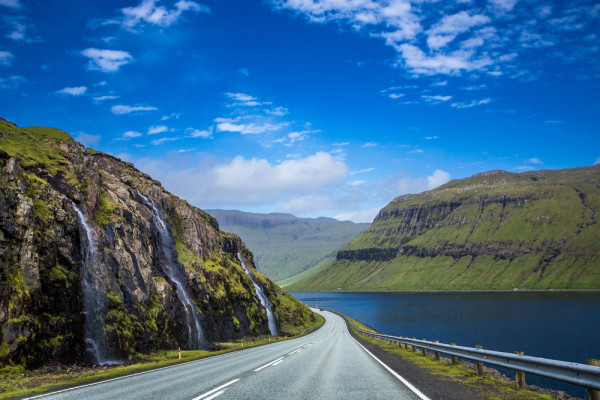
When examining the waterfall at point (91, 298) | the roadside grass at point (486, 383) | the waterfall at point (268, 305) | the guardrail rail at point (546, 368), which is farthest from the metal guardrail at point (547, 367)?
the waterfall at point (268, 305)

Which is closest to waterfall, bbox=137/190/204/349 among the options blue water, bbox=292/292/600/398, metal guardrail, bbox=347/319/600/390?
metal guardrail, bbox=347/319/600/390

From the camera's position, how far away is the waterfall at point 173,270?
40844mm

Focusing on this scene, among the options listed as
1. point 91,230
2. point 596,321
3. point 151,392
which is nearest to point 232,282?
point 91,230

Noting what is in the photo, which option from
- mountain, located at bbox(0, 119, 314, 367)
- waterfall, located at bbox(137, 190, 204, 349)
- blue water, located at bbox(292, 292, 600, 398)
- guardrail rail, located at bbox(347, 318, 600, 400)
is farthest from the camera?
blue water, located at bbox(292, 292, 600, 398)

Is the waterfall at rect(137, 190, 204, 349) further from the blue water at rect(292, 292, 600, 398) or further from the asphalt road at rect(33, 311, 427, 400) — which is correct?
the blue water at rect(292, 292, 600, 398)

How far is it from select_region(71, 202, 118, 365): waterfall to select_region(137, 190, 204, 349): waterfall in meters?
13.0

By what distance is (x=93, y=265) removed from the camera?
2989cm

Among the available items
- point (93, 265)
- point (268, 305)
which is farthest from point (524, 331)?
point (93, 265)

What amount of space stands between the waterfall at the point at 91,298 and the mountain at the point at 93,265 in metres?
0.09

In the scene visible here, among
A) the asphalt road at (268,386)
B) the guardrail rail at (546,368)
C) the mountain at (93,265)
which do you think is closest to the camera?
the guardrail rail at (546,368)

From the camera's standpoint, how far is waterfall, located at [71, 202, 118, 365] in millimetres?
25922

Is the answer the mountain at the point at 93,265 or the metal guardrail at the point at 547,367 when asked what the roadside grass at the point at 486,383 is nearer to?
the metal guardrail at the point at 547,367

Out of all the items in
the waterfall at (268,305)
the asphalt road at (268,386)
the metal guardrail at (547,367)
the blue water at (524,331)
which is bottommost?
the blue water at (524,331)

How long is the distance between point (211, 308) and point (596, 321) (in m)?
89.6
